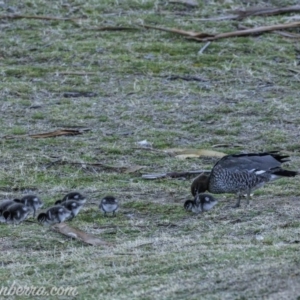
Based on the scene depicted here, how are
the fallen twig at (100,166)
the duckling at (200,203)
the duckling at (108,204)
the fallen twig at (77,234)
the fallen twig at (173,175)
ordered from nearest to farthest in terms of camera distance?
the fallen twig at (77,234) < the duckling at (108,204) < the duckling at (200,203) < the fallen twig at (173,175) < the fallen twig at (100,166)

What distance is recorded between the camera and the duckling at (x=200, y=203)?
448 inches

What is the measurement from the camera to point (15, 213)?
10.9 meters

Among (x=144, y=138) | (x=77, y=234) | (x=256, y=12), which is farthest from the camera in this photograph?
(x=256, y=12)

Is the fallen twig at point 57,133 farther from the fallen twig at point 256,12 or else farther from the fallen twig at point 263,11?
the fallen twig at point 263,11

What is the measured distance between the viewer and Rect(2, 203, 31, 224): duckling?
10.9 m

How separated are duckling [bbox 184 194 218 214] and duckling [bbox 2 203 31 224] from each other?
1687 millimetres

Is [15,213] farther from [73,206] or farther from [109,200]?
[109,200]

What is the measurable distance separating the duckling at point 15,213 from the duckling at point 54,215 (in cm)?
18

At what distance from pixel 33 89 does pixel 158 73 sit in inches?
88.4

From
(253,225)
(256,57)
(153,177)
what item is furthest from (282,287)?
(256,57)

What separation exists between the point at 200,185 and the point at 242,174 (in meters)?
0.56

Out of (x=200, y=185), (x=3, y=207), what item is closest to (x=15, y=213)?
(x=3, y=207)

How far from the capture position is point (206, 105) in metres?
17.1

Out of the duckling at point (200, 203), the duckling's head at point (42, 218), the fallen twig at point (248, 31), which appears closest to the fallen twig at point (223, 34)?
the fallen twig at point (248, 31)
